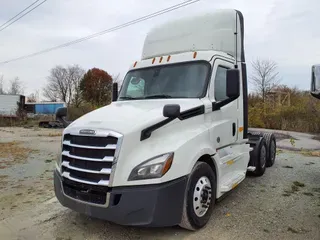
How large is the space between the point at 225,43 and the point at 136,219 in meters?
3.55

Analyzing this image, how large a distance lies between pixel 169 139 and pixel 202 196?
943 millimetres

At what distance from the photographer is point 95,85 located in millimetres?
52219

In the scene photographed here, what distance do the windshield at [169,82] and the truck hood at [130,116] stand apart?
0.20 metres

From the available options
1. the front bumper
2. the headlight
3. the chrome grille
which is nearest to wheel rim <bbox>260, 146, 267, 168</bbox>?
the front bumper

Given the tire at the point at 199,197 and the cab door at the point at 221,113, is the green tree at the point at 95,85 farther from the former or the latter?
the tire at the point at 199,197

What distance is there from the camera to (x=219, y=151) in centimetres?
441

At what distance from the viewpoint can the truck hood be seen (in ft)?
11.1

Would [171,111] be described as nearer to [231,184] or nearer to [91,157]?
[91,157]

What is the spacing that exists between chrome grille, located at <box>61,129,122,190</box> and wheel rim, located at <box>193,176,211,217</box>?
46.5 inches

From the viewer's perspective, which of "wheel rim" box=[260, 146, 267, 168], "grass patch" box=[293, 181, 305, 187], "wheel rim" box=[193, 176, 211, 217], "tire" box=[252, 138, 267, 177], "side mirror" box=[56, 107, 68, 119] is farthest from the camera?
"wheel rim" box=[260, 146, 267, 168]

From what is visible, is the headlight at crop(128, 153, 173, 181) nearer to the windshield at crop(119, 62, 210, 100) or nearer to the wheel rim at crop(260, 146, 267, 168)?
the windshield at crop(119, 62, 210, 100)

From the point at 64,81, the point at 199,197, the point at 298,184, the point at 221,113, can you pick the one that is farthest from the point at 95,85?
the point at 199,197

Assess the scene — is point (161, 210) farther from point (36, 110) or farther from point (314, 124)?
point (36, 110)

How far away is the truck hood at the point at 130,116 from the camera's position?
3387 millimetres
